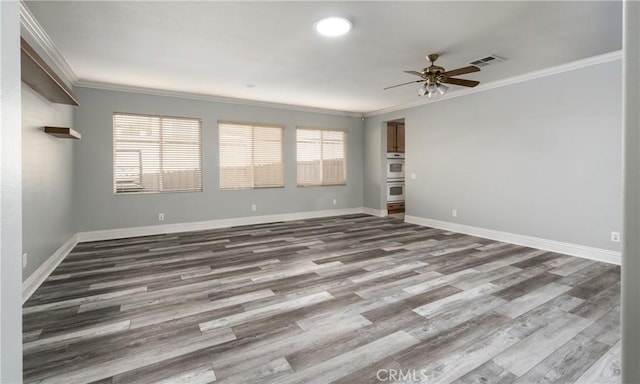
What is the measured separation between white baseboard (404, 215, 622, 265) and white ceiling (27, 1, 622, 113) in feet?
8.30

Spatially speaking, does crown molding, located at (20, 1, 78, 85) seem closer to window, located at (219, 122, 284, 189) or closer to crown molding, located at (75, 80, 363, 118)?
crown molding, located at (75, 80, 363, 118)

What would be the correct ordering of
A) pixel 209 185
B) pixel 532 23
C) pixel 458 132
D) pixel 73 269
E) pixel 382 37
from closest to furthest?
1. pixel 532 23
2. pixel 382 37
3. pixel 73 269
4. pixel 458 132
5. pixel 209 185

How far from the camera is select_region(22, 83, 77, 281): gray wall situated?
3.00m

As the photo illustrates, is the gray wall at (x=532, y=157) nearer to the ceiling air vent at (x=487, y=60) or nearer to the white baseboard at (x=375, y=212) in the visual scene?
the ceiling air vent at (x=487, y=60)

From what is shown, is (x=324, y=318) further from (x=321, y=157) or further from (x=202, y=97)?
(x=321, y=157)

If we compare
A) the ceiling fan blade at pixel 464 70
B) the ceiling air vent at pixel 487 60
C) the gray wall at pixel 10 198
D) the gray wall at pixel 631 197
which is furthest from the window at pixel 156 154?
the gray wall at pixel 631 197

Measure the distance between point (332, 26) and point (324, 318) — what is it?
273 centimetres

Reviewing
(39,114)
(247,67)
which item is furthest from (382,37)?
(39,114)

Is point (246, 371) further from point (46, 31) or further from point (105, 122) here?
point (105, 122)

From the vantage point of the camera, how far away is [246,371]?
72.1 inches

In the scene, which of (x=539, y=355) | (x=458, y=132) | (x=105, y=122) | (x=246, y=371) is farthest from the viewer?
(x=458, y=132)

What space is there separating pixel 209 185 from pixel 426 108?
15.6 feet

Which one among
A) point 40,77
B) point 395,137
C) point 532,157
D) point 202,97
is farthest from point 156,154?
point 532,157

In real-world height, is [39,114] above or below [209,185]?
above
